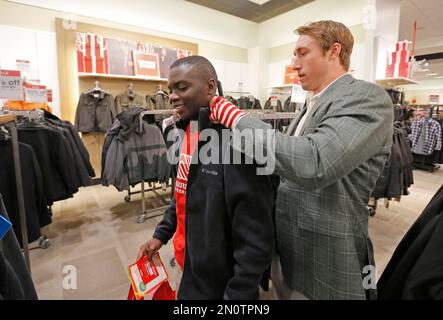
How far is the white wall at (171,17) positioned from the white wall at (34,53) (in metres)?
0.49

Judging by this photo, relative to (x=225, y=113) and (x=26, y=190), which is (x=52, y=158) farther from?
(x=225, y=113)

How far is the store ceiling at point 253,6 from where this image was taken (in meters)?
5.51

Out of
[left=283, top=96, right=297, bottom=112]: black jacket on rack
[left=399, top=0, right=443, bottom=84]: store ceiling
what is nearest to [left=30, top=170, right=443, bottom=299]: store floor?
[left=283, top=96, right=297, bottom=112]: black jacket on rack

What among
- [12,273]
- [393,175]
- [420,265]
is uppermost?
[420,265]

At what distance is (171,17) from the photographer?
534 centimetres

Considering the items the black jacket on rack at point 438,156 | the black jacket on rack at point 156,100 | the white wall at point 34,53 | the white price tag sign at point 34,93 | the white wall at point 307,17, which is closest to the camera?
the white price tag sign at point 34,93

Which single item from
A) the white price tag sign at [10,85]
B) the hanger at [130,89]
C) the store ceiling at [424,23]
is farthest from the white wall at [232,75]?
the white price tag sign at [10,85]

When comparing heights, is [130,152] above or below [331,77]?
below

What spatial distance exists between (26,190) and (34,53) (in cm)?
319

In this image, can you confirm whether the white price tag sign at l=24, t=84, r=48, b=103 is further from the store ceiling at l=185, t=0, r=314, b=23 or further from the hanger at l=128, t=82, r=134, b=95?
the store ceiling at l=185, t=0, r=314, b=23

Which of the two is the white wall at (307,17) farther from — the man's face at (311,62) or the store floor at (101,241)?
the man's face at (311,62)

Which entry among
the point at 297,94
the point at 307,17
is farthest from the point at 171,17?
the point at 297,94
